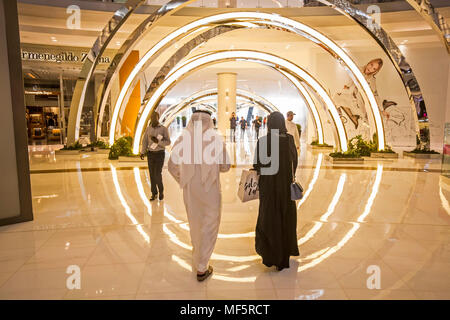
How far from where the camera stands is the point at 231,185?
800 cm

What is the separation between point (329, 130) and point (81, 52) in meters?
13.7

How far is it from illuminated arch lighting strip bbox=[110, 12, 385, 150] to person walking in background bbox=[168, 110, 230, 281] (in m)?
7.84

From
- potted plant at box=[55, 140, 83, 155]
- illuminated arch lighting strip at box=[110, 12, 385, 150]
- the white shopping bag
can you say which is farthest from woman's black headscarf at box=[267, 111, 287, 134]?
potted plant at box=[55, 140, 83, 155]

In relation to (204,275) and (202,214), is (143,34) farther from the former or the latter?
(204,275)

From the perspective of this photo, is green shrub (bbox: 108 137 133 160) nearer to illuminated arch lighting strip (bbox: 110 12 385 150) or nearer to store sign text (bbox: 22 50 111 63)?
illuminated arch lighting strip (bbox: 110 12 385 150)

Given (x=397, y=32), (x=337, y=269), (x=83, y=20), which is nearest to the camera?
(x=337, y=269)

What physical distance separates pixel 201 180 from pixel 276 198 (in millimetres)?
831

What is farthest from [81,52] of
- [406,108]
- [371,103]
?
[406,108]

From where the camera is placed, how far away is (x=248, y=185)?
3.64m

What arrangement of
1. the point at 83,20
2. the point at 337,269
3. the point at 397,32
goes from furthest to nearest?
the point at 397,32
the point at 83,20
the point at 337,269

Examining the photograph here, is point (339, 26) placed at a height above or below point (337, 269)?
above

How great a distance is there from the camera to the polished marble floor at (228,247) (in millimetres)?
3268

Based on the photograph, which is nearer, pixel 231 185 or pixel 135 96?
pixel 231 185

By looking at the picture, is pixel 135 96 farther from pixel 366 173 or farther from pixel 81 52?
pixel 366 173
